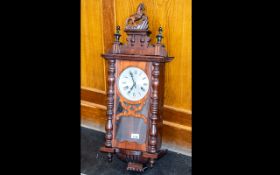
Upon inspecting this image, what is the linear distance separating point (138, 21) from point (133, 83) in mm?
408

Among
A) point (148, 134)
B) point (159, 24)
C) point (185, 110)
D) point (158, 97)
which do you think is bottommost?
point (148, 134)

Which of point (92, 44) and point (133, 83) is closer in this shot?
point (133, 83)

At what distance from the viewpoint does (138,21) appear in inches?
69.8

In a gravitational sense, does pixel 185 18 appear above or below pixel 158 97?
above

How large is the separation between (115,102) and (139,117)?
0.18 meters

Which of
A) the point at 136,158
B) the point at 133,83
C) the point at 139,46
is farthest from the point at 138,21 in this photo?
the point at 136,158

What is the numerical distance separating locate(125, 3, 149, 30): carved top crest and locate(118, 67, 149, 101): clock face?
257 mm

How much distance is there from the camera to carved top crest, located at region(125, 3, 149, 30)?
1.70 m

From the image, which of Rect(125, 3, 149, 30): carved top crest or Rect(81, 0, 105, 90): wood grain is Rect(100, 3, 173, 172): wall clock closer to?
Rect(125, 3, 149, 30): carved top crest

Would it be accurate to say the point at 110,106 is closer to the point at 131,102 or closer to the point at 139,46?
the point at 131,102

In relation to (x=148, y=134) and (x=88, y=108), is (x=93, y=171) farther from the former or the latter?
(x=88, y=108)

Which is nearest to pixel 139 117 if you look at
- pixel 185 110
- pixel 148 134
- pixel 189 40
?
pixel 148 134

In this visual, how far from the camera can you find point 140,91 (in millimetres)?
1692

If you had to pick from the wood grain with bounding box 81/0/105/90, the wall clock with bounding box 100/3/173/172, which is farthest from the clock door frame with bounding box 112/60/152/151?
the wood grain with bounding box 81/0/105/90
